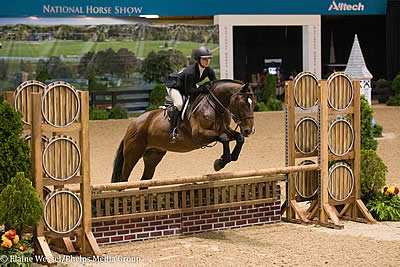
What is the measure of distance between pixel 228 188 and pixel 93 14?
1170 centimetres

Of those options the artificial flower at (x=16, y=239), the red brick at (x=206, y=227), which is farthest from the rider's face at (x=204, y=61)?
the artificial flower at (x=16, y=239)

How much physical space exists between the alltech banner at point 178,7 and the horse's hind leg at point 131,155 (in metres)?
10.5

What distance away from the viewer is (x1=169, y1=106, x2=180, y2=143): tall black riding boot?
7.29 meters

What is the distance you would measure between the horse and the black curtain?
50.0 feet

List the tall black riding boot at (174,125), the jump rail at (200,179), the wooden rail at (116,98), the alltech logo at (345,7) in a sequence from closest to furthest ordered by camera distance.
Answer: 1. the jump rail at (200,179)
2. the tall black riding boot at (174,125)
3. the wooden rail at (116,98)
4. the alltech logo at (345,7)

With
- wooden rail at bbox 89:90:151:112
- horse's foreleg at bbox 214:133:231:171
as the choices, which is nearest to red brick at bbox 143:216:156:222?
horse's foreleg at bbox 214:133:231:171

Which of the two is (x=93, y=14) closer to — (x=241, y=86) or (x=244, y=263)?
(x=241, y=86)

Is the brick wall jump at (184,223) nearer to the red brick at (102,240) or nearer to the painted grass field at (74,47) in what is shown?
the red brick at (102,240)

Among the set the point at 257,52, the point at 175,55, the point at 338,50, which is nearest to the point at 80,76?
the point at 175,55

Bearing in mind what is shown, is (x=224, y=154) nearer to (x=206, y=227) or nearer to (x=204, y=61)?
(x=206, y=227)

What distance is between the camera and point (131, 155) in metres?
7.66

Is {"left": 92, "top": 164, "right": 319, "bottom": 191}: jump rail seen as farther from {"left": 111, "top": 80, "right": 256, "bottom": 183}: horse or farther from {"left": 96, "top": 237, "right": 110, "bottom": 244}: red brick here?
{"left": 96, "top": 237, "right": 110, "bottom": 244}: red brick

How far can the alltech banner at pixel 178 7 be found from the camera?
1727 centimetres

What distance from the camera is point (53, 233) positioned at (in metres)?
5.86
